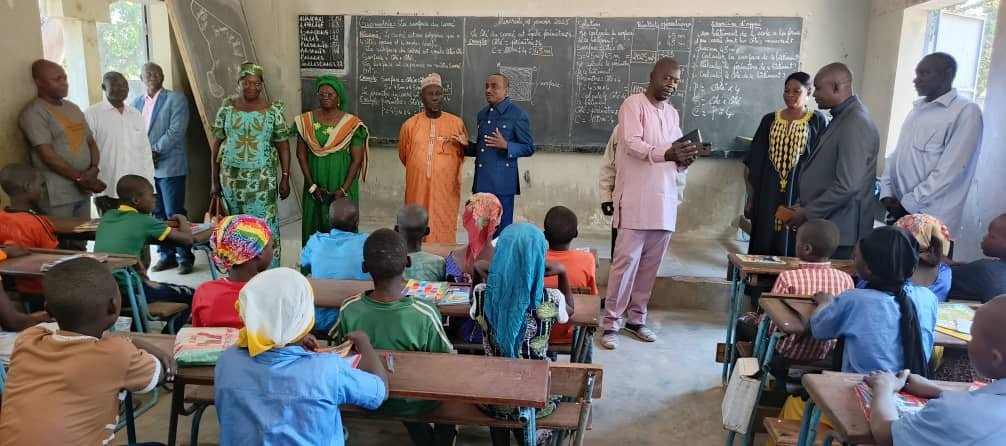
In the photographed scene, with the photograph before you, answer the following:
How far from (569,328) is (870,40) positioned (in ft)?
14.5

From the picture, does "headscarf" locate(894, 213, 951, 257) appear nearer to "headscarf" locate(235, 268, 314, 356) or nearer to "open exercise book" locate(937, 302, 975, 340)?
"open exercise book" locate(937, 302, 975, 340)

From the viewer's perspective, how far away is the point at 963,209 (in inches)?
154

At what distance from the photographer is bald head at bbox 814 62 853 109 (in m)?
3.65

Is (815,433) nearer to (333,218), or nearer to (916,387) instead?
(916,387)

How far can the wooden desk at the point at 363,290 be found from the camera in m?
2.51

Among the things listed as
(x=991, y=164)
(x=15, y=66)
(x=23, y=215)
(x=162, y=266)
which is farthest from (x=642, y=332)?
(x=15, y=66)

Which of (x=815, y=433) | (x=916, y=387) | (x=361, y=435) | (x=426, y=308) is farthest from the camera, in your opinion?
(x=361, y=435)

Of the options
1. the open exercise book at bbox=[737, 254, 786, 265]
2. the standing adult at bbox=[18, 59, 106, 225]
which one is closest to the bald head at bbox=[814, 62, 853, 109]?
the open exercise book at bbox=[737, 254, 786, 265]

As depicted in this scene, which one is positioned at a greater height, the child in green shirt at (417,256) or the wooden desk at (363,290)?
the child in green shirt at (417,256)

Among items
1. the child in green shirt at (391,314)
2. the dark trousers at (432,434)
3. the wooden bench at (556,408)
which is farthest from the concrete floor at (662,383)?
the child in green shirt at (391,314)

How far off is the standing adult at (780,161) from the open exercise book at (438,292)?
2530 millimetres

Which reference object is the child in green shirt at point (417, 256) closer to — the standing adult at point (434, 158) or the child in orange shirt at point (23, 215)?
the standing adult at point (434, 158)

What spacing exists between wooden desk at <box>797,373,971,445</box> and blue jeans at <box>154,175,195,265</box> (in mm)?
4756

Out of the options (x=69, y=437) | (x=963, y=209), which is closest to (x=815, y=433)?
(x=69, y=437)
